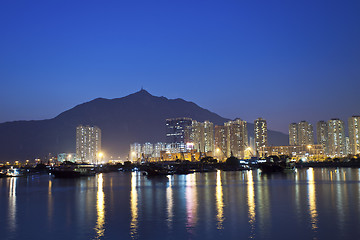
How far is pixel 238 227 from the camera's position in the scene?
22.8 metres

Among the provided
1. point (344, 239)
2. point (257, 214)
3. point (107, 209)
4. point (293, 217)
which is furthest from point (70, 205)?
point (344, 239)

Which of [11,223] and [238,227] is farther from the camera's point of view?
[11,223]

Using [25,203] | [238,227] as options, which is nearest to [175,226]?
[238,227]

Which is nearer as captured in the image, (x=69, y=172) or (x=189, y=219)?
(x=189, y=219)

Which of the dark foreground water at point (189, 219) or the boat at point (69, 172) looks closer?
the dark foreground water at point (189, 219)

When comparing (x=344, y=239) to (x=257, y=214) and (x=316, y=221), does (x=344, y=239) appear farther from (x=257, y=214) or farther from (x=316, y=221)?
(x=257, y=214)

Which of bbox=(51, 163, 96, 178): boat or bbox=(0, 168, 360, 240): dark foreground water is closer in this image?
bbox=(0, 168, 360, 240): dark foreground water

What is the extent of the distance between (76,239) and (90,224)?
442 centimetres

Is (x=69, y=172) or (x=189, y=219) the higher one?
(x=69, y=172)

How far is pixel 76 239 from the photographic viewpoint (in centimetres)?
2055

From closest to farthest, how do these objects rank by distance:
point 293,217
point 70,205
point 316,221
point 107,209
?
point 316,221 < point 293,217 < point 107,209 < point 70,205

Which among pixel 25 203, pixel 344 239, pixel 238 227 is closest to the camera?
pixel 344 239

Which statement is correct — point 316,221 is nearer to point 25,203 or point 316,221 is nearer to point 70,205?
point 70,205

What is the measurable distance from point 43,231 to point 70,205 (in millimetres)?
12584
